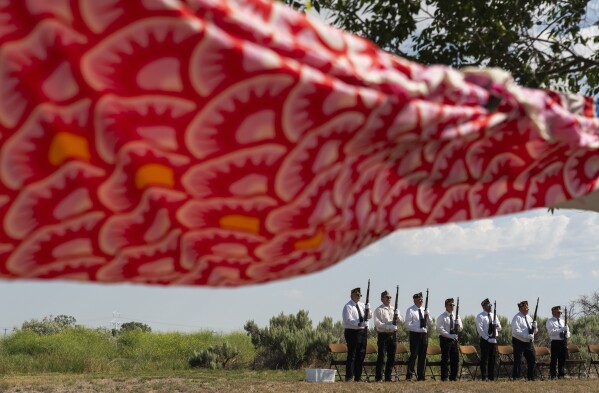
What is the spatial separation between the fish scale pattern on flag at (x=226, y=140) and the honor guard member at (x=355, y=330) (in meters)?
15.6

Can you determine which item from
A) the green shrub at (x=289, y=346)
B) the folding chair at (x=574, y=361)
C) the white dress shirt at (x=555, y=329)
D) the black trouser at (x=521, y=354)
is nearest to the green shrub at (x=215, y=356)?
the green shrub at (x=289, y=346)

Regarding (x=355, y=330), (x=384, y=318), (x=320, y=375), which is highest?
(x=384, y=318)

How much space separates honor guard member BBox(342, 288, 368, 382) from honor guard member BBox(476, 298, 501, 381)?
3648mm

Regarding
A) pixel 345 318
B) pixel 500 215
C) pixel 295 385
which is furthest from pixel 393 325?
pixel 500 215

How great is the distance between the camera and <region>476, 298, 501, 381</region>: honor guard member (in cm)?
2091

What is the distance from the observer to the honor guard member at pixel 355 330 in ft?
59.8

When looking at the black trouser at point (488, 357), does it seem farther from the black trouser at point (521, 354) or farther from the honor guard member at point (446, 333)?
the honor guard member at point (446, 333)

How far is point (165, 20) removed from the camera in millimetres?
1918

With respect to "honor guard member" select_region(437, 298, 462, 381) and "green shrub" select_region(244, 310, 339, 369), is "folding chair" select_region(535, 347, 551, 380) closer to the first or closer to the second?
"honor guard member" select_region(437, 298, 462, 381)

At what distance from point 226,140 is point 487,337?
64.3 ft

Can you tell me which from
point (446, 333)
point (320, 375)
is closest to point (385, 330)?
point (446, 333)

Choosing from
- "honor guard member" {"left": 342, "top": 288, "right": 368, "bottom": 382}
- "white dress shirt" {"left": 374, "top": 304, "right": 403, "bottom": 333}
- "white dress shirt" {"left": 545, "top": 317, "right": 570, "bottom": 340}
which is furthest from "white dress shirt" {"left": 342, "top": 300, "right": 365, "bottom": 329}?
"white dress shirt" {"left": 545, "top": 317, "right": 570, "bottom": 340}

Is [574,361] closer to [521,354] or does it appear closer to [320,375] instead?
[521,354]

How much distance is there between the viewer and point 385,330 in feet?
63.1
